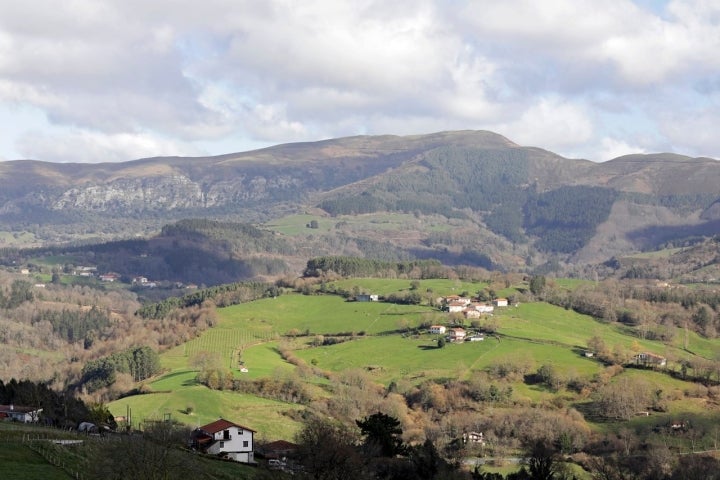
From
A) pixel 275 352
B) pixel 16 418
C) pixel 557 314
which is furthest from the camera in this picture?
pixel 557 314

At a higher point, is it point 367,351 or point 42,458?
point 42,458

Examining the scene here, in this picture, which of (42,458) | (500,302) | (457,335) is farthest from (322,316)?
(42,458)

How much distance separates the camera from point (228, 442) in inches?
3132

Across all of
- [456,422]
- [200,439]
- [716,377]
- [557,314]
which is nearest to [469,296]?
[557,314]

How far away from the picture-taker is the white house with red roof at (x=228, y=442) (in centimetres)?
7856

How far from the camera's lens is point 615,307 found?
189125 mm

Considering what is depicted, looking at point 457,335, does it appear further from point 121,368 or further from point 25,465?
point 25,465

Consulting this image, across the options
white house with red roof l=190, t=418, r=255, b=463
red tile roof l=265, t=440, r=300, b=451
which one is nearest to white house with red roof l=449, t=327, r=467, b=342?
red tile roof l=265, t=440, r=300, b=451

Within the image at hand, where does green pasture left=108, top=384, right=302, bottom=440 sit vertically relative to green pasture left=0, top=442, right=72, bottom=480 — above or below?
below

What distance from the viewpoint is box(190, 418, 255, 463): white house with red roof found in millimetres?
78562

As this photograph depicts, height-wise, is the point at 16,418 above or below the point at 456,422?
above

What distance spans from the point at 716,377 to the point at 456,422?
44036mm

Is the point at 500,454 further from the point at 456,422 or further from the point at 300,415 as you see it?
the point at 300,415

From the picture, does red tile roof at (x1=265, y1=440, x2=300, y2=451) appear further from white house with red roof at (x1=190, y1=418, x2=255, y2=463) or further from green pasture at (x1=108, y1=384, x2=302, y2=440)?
green pasture at (x1=108, y1=384, x2=302, y2=440)
